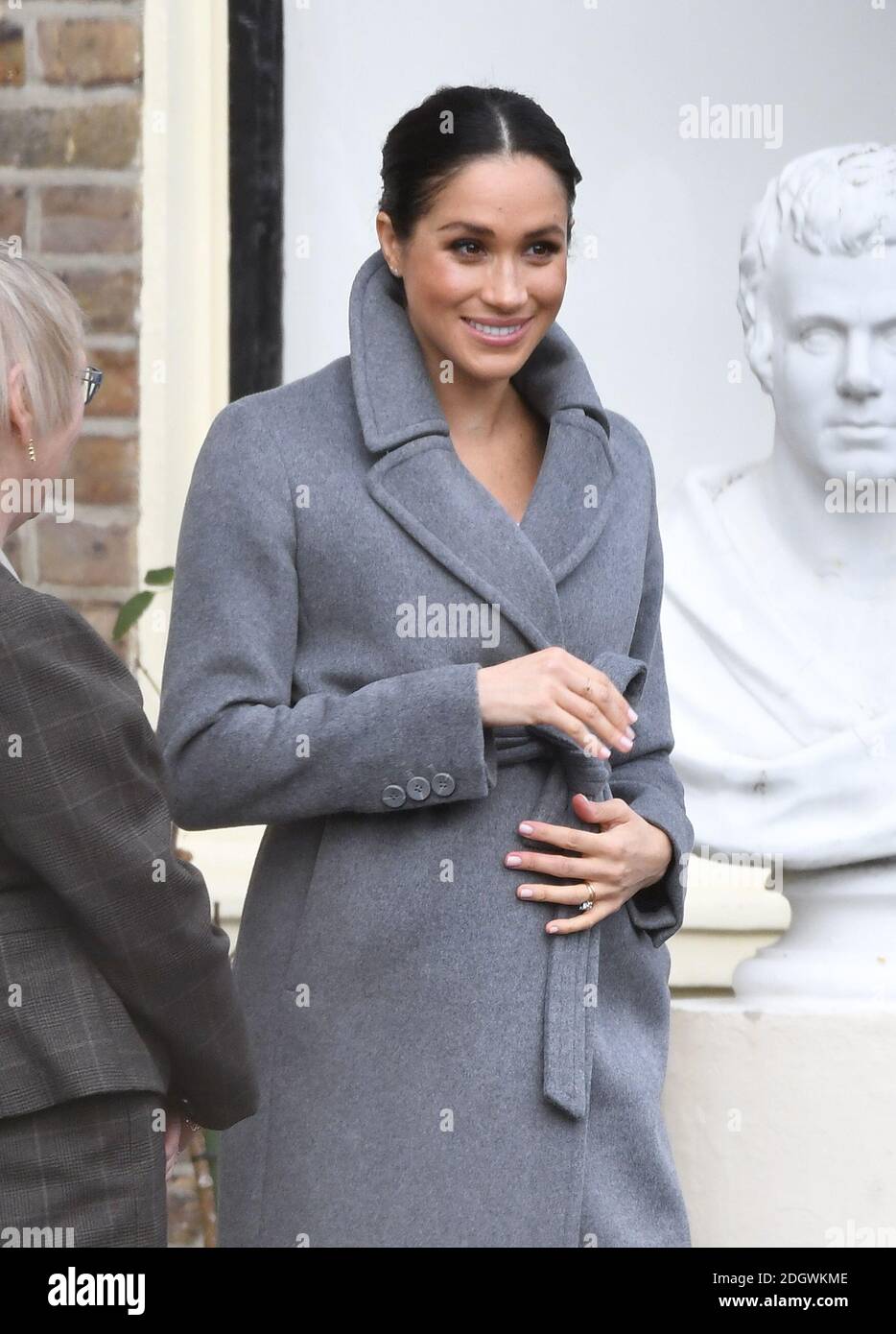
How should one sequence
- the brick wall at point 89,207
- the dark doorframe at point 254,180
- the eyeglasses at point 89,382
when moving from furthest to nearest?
the dark doorframe at point 254,180 → the brick wall at point 89,207 → the eyeglasses at point 89,382

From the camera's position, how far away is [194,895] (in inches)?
62.9

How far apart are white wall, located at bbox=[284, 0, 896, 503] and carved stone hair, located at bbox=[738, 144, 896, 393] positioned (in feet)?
3.06

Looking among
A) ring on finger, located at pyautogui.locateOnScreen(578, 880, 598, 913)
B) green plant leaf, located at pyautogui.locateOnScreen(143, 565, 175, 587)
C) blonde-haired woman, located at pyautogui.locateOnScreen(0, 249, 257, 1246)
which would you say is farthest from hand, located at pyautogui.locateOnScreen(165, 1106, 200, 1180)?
green plant leaf, located at pyautogui.locateOnScreen(143, 565, 175, 587)

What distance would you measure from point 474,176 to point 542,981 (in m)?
0.72

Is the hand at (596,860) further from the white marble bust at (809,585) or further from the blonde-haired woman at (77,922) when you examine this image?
the white marble bust at (809,585)

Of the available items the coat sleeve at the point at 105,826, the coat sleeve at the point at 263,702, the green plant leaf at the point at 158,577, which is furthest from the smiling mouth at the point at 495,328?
the green plant leaf at the point at 158,577

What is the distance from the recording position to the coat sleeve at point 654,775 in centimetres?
193

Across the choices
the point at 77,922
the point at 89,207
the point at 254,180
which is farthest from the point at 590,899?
the point at 254,180

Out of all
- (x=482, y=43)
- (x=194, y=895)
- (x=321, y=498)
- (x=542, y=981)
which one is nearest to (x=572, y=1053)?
(x=542, y=981)

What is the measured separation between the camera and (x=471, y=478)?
1.89 meters

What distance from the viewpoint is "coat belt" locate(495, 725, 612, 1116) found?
1786 millimetres

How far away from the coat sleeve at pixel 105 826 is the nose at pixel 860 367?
4.07 ft

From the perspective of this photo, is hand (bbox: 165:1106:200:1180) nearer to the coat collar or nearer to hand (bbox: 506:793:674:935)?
hand (bbox: 506:793:674:935)

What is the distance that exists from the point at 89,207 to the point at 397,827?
1666mm
